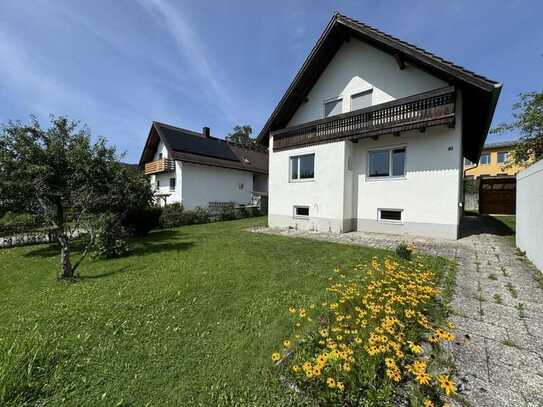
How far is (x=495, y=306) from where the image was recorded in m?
3.46

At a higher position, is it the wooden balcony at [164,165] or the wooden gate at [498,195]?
the wooden balcony at [164,165]

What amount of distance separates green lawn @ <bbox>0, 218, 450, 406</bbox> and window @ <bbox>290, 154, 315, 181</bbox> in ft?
18.1

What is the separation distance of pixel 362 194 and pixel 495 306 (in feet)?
23.1

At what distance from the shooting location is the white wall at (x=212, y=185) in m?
18.3

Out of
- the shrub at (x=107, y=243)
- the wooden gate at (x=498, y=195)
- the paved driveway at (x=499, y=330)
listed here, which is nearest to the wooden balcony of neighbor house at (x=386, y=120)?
the paved driveway at (x=499, y=330)

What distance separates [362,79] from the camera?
10.4 metres

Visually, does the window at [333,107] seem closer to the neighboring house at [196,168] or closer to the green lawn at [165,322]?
the green lawn at [165,322]

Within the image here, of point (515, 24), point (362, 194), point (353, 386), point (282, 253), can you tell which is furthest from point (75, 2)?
point (515, 24)

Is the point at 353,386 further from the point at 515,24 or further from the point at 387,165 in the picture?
the point at 515,24

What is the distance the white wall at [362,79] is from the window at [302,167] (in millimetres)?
2228

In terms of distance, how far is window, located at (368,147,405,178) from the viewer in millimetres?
9305

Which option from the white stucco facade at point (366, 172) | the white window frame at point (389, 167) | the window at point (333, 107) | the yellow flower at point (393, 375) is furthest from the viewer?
the window at point (333, 107)

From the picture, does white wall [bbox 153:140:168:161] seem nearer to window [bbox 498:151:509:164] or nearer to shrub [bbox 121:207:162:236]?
shrub [bbox 121:207:162:236]

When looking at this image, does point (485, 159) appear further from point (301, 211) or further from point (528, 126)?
point (301, 211)
